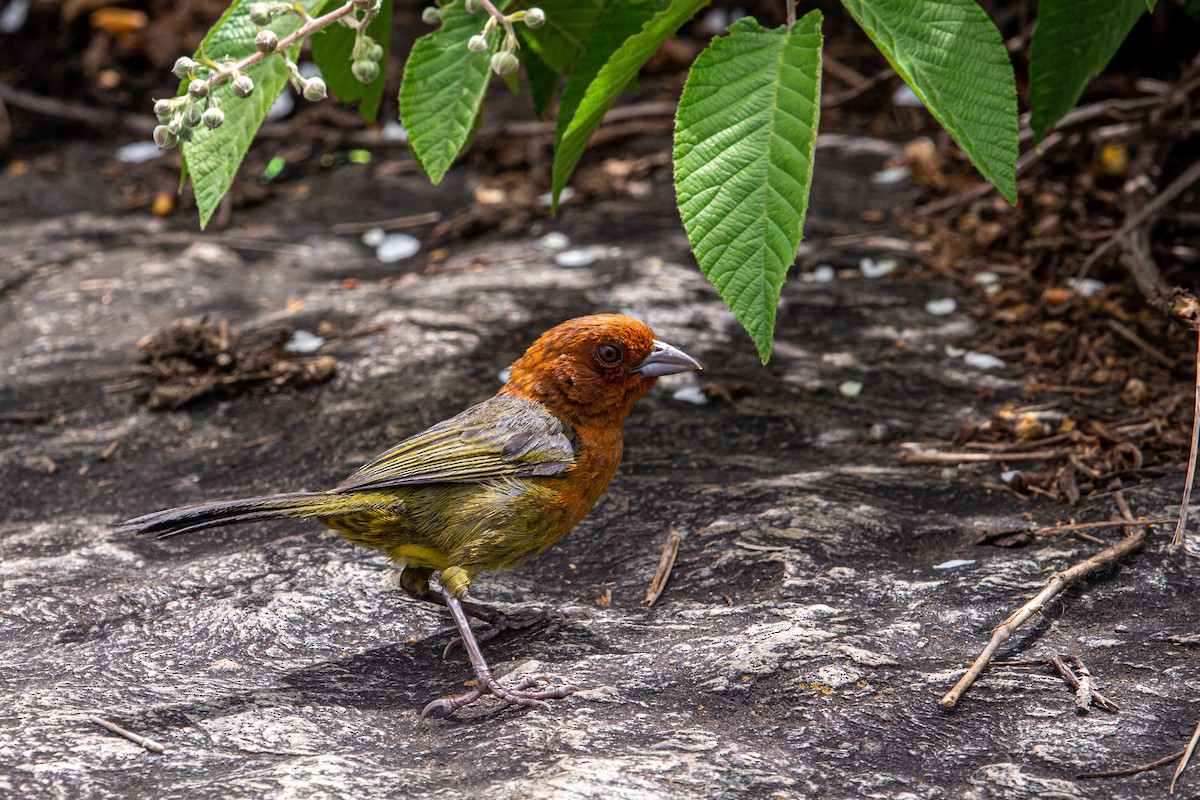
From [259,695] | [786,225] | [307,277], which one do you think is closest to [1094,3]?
[786,225]

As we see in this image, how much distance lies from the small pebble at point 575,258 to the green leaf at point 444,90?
105 inches

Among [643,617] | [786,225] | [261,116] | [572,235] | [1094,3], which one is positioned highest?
[1094,3]

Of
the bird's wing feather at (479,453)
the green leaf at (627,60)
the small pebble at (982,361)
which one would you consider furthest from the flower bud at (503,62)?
the small pebble at (982,361)

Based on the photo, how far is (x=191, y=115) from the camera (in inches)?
101

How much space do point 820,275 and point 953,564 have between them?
8.00ft

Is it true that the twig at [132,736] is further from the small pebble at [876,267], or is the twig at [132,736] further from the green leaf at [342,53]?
the small pebble at [876,267]

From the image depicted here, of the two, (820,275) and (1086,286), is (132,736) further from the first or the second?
(1086,286)

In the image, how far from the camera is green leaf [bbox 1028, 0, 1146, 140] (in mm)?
3277

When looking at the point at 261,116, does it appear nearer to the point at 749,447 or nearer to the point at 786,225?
the point at 786,225

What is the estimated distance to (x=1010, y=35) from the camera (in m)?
7.40

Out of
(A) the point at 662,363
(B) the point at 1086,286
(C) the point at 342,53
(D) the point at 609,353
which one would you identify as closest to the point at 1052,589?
(A) the point at 662,363

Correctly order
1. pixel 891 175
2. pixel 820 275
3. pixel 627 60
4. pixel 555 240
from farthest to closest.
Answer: pixel 891 175
pixel 555 240
pixel 820 275
pixel 627 60

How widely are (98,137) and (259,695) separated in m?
6.32

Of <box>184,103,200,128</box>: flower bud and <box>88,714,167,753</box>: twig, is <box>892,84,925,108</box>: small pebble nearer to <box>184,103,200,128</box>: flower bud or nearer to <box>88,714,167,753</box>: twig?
<box>184,103,200,128</box>: flower bud
